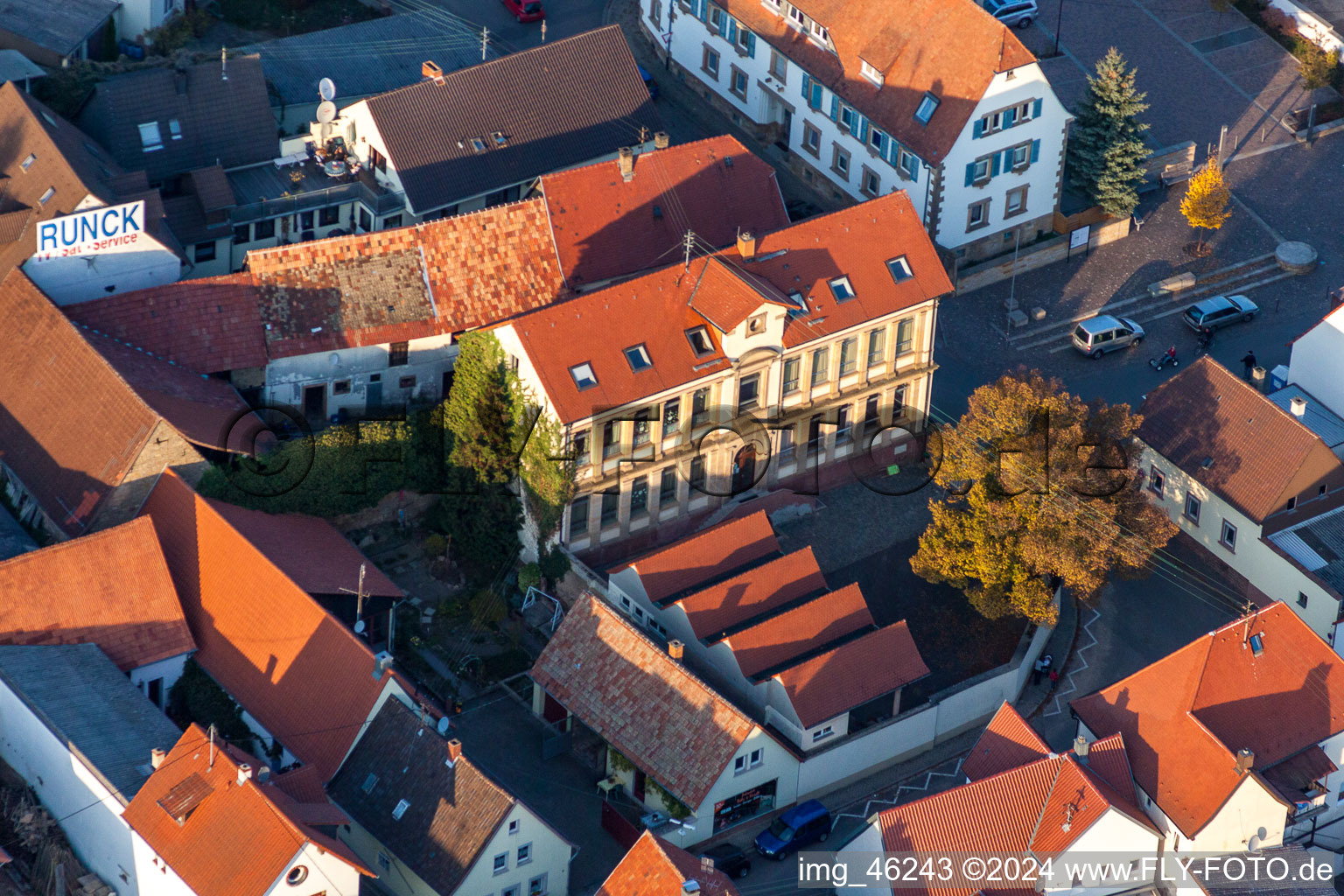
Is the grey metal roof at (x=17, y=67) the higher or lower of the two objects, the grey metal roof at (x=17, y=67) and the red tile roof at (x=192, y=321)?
the higher

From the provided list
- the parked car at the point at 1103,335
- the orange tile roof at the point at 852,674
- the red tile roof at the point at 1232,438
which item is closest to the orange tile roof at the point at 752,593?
the orange tile roof at the point at 852,674

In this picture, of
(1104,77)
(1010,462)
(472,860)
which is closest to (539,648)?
(472,860)

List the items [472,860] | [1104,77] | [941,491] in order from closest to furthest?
[472,860] < [941,491] < [1104,77]

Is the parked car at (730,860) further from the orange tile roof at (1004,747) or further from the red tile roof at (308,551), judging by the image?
the red tile roof at (308,551)

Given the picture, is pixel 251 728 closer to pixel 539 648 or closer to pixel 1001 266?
pixel 539 648

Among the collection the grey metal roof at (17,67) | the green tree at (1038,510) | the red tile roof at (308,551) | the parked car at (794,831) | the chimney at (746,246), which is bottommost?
the parked car at (794,831)

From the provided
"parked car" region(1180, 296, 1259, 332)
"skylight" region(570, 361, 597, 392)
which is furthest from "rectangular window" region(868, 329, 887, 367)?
"parked car" region(1180, 296, 1259, 332)

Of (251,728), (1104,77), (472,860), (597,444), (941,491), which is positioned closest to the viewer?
(472,860)

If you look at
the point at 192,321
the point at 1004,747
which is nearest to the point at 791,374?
the point at 1004,747
